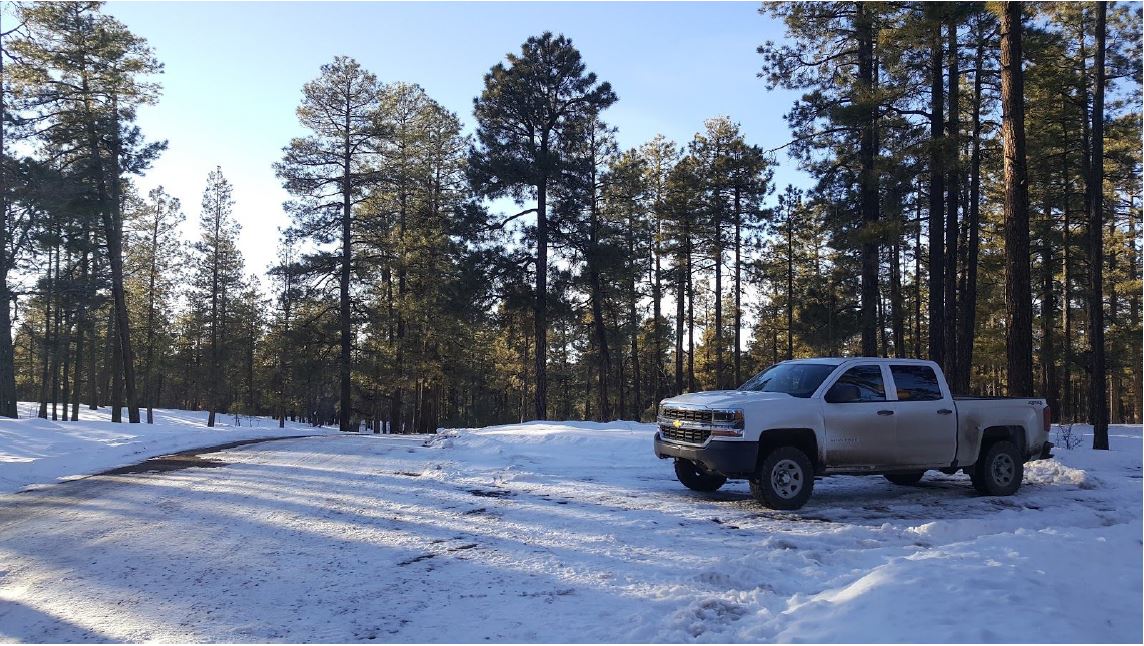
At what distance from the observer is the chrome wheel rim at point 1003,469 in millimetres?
10078

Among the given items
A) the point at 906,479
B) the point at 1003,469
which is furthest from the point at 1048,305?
the point at 1003,469

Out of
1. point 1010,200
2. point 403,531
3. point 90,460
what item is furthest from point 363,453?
point 1010,200

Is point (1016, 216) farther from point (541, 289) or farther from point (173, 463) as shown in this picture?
point (541, 289)

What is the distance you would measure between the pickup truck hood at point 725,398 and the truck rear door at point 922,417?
1.69m

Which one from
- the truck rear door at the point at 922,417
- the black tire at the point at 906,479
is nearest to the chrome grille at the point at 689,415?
the truck rear door at the point at 922,417

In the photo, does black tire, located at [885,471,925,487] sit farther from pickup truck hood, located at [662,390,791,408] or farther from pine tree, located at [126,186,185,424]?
pine tree, located at [126,186,185,424]

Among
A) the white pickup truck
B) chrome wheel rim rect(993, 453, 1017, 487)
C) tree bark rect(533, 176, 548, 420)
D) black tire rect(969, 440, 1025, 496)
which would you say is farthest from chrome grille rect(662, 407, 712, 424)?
tree bark rect(533, 176, 548, 420)

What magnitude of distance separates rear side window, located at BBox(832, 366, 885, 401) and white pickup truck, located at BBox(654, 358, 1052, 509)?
0.02 m

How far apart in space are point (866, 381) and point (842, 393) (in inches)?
22.9

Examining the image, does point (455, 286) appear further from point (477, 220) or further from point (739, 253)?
point (739, 253)

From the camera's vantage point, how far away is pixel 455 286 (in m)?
27.7

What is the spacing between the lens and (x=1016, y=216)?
42.2ft

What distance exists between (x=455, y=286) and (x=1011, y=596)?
2470cm

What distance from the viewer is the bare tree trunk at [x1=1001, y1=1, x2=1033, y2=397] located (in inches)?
505
